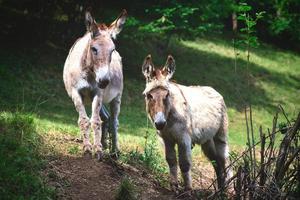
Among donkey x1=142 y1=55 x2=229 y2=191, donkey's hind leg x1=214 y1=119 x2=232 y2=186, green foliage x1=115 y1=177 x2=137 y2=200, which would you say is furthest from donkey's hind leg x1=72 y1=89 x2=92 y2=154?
donkey's hind leg x1=214 y1=119 x2=232 y2=186

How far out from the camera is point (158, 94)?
322 inches

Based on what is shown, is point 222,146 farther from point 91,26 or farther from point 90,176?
point 91,26

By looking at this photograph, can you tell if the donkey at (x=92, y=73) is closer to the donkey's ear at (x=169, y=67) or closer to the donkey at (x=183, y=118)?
the donkey at (x=183, y=118)

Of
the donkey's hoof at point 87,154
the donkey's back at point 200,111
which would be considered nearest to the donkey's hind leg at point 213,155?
the donkey's back at point 200,111

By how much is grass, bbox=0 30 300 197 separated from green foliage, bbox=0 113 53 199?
27.8 inches

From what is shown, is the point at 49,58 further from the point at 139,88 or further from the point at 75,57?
the point at 75,57

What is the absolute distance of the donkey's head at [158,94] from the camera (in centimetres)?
790

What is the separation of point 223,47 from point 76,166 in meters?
18.8

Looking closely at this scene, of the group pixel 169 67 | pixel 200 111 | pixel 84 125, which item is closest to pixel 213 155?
pixel 200 111

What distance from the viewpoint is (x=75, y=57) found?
361 inches

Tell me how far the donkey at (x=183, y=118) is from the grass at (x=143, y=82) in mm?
865

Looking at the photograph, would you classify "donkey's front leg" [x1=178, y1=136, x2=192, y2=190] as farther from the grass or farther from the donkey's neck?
the donkey's neck

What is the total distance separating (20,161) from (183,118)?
2.59 m

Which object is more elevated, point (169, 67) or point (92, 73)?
point (169, 67)
